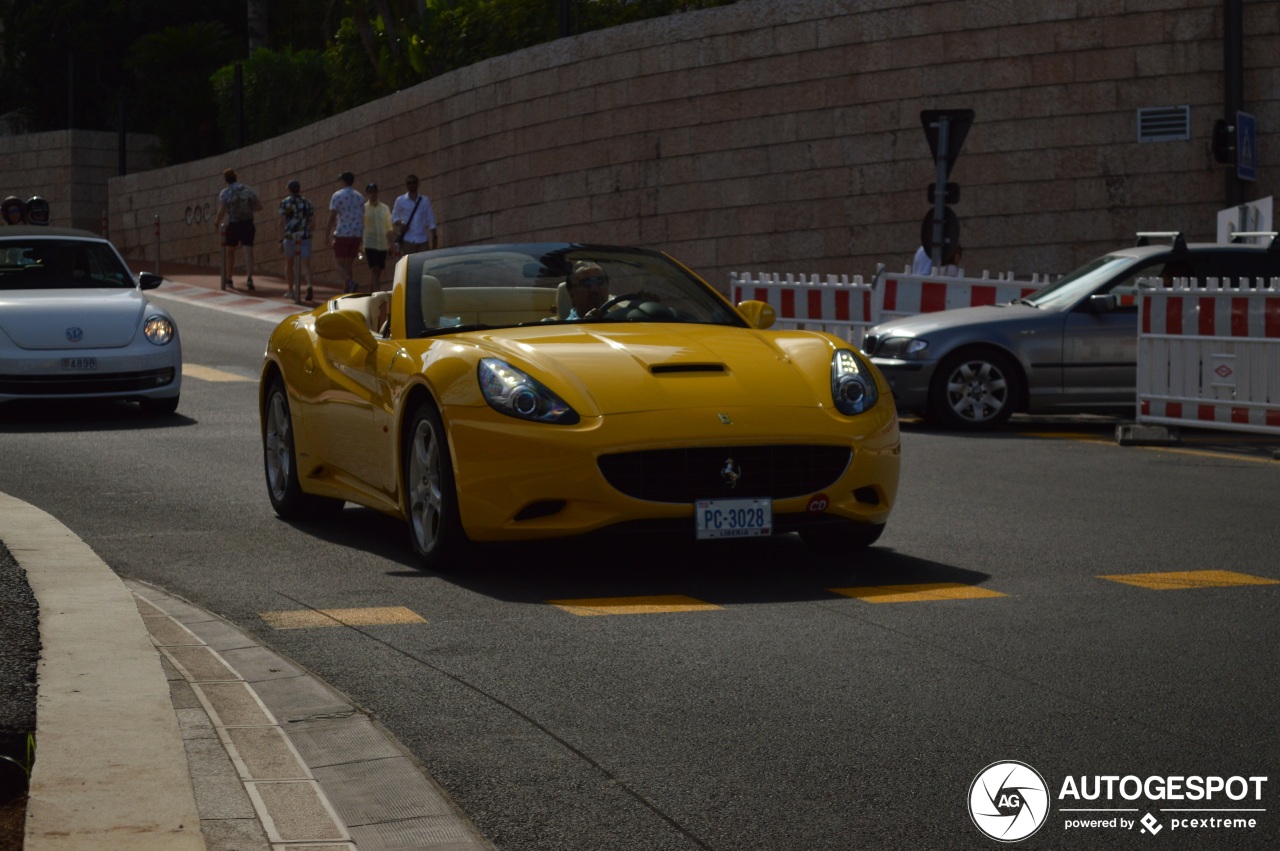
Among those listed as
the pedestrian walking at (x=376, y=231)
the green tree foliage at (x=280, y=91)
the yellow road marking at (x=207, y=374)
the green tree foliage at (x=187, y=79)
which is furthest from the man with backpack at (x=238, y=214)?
the green tree foliage at (x=187, y=79)

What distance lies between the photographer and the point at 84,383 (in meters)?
14.9

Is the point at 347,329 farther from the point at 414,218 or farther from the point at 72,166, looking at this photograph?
the point at 72,166

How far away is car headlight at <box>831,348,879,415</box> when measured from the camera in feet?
26.0

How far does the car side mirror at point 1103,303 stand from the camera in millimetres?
15172

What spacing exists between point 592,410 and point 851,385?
1.09m

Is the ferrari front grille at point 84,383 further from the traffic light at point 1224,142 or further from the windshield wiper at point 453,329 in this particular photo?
the traffic light at point 1224,142

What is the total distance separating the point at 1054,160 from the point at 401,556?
17.4 meters

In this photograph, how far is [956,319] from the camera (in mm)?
15750

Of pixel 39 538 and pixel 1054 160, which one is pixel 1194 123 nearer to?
pixel 1054 160

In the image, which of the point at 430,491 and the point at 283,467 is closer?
the point at 430,491

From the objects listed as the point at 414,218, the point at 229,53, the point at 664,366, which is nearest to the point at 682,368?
the point at 664,366

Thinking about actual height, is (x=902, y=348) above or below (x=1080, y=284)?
below

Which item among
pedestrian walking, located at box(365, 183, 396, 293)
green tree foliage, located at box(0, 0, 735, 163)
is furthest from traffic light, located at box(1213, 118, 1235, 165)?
pedestrian walking, located at box(365, 183, 396, 293)

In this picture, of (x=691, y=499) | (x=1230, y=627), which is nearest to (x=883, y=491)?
(x=691, y=499)
